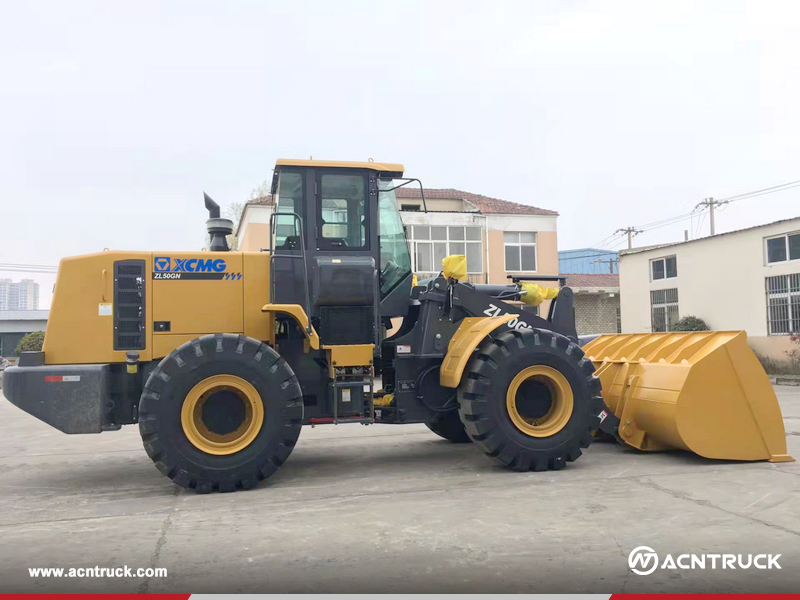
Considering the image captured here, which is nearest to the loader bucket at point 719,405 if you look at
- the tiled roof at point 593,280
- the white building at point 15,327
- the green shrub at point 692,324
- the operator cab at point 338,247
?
the operator cab at point 338,247

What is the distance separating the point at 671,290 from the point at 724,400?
19573mm

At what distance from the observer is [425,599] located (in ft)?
11.6

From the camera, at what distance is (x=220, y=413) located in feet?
20.6

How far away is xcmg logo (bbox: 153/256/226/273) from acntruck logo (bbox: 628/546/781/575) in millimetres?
4612

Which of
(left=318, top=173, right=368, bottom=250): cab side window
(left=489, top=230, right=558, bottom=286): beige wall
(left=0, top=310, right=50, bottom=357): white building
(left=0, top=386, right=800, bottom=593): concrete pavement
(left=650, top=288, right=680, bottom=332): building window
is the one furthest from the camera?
(left=0, top=310, right=50, bottom=357): white building

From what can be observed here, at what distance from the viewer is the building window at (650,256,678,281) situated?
81.7 feet

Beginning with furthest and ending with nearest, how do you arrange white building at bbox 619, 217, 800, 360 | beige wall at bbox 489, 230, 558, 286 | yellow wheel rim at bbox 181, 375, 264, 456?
beige wall at bbox 489, 230, 558, 286, white building at bbox 619, 217, 800, 360, yellow wheel rim at bbox 181, 375, 264, 456

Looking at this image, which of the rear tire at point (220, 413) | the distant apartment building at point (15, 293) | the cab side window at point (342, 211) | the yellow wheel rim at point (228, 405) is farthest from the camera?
the distant apartment building at point (15, 293)

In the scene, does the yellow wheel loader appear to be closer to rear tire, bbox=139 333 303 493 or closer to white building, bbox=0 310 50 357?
rear tire, bbox=139 333 303 493

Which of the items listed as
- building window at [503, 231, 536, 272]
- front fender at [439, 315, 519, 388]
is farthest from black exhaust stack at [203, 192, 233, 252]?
building window at [503, 231, 536, 272]

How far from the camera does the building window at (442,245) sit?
1084 inches

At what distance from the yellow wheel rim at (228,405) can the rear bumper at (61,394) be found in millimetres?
883

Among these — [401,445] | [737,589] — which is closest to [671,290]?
[401,445]

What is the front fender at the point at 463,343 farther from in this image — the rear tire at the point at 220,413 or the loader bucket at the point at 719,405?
the loader bucket at the point at 719,405
